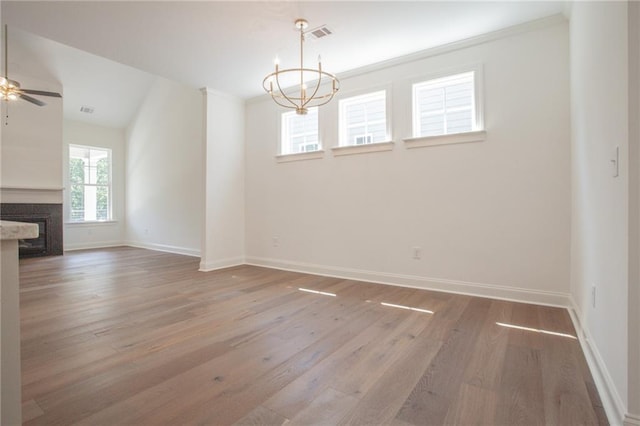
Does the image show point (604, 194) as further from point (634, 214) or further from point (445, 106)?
point (445, 106)

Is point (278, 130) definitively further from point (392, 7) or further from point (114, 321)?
point (114, 321)

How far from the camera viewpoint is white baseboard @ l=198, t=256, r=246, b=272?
4632mm

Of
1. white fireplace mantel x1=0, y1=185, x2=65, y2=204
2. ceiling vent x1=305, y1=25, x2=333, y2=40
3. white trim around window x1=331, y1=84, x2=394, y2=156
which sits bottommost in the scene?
white fireplace mantel x1=0, y1=185, x2=65, y2=204

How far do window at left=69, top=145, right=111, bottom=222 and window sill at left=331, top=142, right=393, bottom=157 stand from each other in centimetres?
627

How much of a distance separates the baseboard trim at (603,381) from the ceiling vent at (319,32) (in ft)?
10.6

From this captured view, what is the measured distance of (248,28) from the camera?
10.0ft

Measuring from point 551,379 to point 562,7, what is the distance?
3051 millimetres

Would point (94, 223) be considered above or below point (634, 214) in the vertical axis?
below

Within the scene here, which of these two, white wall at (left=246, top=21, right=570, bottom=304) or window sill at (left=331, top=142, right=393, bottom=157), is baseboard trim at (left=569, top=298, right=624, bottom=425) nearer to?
white wall at (left=246, top=21, right=570, bottom=304)

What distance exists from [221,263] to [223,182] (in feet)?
4.14

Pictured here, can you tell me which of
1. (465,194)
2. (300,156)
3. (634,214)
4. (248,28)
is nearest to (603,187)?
(634,214)

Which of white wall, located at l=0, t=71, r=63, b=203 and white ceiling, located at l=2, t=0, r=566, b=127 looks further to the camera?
white wall, located at l=0, t=71, r=63, b=203

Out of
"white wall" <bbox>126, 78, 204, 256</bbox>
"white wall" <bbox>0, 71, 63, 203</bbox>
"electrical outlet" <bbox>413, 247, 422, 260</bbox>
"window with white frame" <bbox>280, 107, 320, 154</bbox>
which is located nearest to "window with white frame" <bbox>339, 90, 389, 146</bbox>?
"window with white frame" <bbox>280, 107, 320, 154</bbox>

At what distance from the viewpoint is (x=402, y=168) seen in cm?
369
